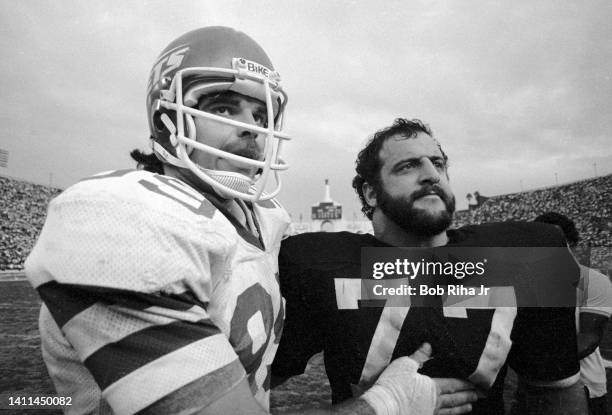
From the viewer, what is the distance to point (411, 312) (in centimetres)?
160

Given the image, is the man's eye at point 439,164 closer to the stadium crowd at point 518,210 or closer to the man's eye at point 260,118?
the man's eye at point 260,118

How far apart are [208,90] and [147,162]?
1.65 feet

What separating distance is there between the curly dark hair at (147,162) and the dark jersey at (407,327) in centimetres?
66

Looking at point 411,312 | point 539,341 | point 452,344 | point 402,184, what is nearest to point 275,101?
point 402,184

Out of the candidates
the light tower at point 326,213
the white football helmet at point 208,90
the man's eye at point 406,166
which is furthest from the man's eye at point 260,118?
the light tower at point 326,213

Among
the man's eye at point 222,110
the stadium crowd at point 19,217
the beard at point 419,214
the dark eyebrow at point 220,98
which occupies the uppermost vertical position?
the stadium crowd at point 19,217

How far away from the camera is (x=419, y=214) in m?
1.83

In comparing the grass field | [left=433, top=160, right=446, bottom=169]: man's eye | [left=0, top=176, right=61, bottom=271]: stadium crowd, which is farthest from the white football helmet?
[left=0, top=176, right=61, bottom=271]: stadium crowd

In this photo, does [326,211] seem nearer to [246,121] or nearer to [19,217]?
[19,217]

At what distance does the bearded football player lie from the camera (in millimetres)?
1547

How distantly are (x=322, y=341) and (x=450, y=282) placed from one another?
0.63 m

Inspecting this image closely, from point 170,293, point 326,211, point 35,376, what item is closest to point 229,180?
point 170,293

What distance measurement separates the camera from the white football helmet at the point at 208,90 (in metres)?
1.33

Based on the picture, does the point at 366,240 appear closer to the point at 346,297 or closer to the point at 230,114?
the point at 346,297
